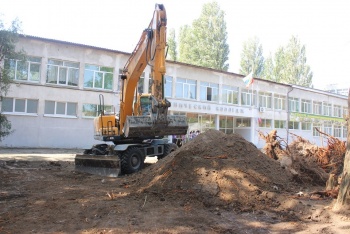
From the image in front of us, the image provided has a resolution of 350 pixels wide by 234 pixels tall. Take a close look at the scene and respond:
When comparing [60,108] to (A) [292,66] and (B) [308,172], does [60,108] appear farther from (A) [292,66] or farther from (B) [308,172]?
(A) [292,66]

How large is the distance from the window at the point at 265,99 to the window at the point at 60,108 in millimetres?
→ 20924

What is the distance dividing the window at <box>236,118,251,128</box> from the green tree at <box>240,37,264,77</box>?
47.8ft

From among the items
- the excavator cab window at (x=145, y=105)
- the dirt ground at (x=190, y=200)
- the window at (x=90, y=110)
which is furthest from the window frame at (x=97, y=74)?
the dirt ground at (x=190, y=200)

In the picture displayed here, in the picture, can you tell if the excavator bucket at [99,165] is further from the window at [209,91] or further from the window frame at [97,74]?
the window at [209,91]

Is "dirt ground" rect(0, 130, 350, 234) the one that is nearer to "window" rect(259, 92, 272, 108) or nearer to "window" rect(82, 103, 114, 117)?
"window" rect(82, 103, 114, 117)

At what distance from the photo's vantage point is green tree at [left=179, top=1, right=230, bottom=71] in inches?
1602

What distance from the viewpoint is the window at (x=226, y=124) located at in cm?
3359

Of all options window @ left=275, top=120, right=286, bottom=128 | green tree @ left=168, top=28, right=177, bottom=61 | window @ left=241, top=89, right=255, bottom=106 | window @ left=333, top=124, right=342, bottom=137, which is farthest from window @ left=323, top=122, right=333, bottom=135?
green tree @ left=168, top=28, right=177, bottom=61

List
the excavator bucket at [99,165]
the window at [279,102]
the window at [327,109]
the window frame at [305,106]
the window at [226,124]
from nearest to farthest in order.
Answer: the excavator bucket at [99,165] → the window at [226,124] → the window at [279,102] → the window frame at [305,106] → the window at [327,109]

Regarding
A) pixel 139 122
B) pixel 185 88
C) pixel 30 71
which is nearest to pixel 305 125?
pixel 185 88

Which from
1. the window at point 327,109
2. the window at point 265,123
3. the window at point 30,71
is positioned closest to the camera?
the window at point 30,71

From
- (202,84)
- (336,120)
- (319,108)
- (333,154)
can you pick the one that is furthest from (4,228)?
(336,120)

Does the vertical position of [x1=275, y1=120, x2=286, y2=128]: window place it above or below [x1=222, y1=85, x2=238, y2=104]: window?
below

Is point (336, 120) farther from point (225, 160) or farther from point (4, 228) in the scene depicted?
point (4, 228)
